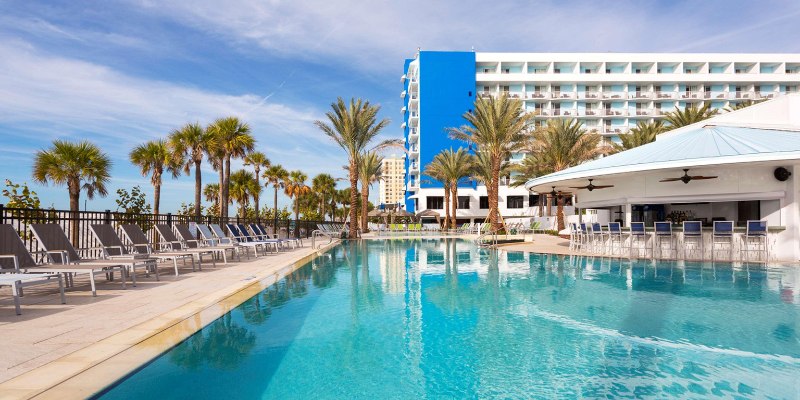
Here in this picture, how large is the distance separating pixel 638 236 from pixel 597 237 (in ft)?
5.30

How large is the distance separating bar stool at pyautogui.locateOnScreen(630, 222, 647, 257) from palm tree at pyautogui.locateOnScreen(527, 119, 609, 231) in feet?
51.2

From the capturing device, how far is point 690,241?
45.3 ft

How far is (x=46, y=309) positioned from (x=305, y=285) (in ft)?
13.5

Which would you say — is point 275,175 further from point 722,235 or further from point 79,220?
point 722,235

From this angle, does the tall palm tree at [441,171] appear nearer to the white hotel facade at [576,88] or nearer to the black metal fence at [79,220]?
the white hotel facade at [576,88]

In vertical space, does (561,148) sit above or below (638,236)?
above

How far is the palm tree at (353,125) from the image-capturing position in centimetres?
2738

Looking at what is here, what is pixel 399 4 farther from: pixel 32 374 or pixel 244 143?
pixel 32 374

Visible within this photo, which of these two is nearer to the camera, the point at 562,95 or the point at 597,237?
the point at 597,237

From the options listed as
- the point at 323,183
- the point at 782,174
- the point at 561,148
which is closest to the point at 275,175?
the point at 323,183

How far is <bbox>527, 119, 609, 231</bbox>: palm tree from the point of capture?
106 ft

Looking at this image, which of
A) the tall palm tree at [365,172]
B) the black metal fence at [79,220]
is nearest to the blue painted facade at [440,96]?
the tall palm tree at [365,172]

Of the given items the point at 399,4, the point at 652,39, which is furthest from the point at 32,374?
the point at 652,39

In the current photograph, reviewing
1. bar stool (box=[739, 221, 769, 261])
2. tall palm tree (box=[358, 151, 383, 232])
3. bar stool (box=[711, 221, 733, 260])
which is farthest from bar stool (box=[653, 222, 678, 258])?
tall palm tree (box=[358, 151, 383, 232])
